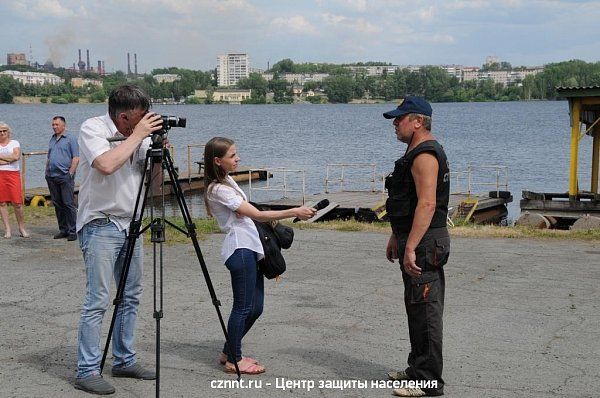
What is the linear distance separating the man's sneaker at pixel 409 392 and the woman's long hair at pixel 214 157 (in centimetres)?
183

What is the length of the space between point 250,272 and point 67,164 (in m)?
8.13

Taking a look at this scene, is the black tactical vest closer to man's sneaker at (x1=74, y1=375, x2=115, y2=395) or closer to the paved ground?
the paved ground

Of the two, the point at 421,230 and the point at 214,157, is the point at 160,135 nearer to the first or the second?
the point at 214,157

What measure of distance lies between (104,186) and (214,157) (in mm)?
768

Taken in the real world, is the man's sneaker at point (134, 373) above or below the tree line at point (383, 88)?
below

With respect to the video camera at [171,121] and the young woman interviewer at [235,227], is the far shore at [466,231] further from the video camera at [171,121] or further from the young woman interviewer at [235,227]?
the video camera at [171,121]

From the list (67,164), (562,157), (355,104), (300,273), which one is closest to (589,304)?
(300,273)

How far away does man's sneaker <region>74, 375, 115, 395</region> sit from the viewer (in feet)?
A: 18.0

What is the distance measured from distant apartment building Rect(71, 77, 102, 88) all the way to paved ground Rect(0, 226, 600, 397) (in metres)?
170

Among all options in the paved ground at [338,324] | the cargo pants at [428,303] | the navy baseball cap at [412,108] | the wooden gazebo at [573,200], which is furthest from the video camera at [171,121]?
the wooden gazebo at [573,200]

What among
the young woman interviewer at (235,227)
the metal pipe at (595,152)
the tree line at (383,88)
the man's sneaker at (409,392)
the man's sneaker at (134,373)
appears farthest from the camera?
the tree line at (383,88)

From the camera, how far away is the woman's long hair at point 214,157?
5699mm

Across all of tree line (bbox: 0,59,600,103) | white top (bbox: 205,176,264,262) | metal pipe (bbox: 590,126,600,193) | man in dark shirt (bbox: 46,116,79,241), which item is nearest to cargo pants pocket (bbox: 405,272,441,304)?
white top (bbox: 205,176,264,262)

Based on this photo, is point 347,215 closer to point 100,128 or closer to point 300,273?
point 300,273
